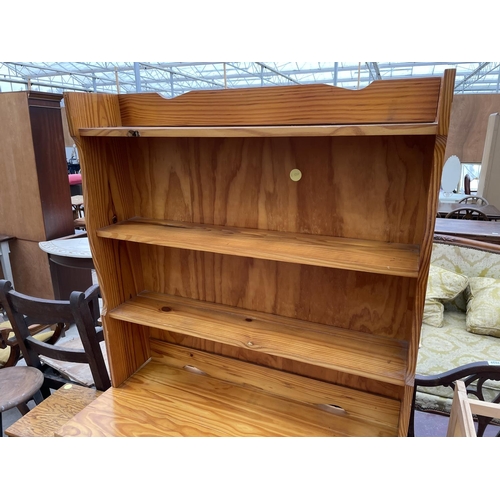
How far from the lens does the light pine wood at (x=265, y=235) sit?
3.40 feet

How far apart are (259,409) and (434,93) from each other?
42.8 inches

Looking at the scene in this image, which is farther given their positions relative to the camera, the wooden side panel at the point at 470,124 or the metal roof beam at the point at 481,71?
the metal roof beam at the point at 481,71

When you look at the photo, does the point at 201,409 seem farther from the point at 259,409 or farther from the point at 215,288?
the point at 215,288

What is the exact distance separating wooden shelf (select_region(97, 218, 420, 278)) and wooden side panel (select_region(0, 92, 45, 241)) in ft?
6.05

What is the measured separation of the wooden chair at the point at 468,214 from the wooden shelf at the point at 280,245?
3195mm

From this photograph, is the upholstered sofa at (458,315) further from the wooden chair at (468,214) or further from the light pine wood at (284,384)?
the wooden chair at (468,214)

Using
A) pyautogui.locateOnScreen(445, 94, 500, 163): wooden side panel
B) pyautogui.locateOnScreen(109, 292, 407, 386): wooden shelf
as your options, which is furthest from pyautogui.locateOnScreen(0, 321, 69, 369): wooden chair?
pyautogui.locateOnScreen(445, 94, 500, 163): wooden side panel

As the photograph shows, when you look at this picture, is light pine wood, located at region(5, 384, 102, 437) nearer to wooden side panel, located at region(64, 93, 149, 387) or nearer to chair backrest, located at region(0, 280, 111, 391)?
chair backrest, located at region(0, 280, 111, 391)

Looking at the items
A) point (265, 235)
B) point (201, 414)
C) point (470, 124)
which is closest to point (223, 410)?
point (201, 414)

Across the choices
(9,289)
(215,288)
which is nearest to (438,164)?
(215,288)

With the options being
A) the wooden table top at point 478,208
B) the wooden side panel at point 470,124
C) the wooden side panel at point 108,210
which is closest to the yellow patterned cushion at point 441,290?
the wooden table top at point 478,208

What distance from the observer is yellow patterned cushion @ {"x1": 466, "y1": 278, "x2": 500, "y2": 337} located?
89.0 inches
